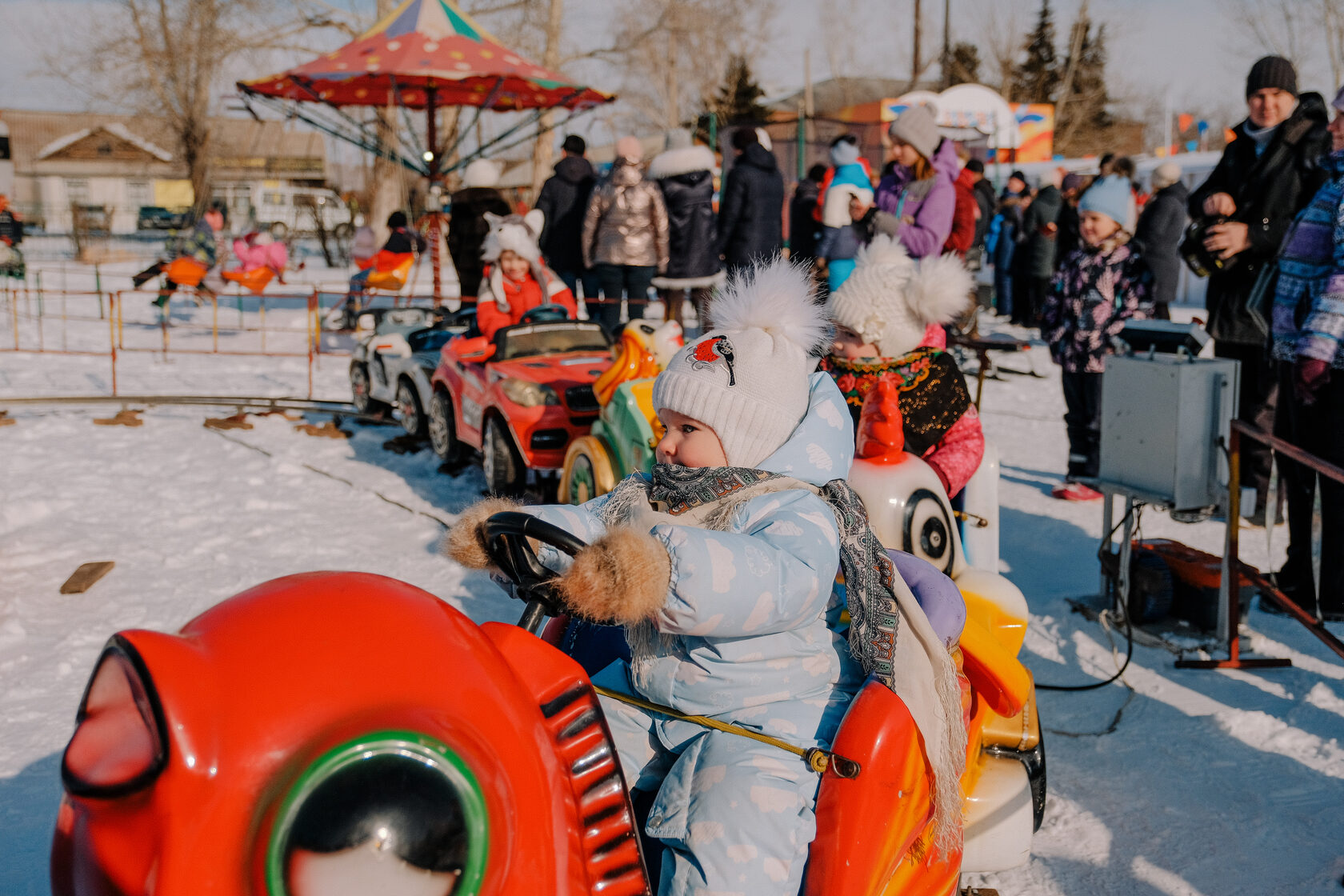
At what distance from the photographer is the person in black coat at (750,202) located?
874 cm

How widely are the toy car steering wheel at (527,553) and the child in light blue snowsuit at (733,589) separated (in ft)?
0.30

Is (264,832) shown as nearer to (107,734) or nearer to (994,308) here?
(107,734)

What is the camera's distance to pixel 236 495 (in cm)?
600

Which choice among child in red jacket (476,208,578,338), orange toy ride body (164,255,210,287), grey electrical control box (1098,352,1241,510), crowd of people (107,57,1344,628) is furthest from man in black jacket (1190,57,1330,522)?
orange toy ride body (164,255,210,287)

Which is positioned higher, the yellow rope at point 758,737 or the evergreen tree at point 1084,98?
the evergreen tree at point 1084,98

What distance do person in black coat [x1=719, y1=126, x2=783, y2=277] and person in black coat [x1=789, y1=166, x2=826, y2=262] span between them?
1436mm

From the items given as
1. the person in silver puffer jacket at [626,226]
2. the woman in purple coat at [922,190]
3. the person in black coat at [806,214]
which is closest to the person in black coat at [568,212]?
the person in silver puffer jacket at [626,226]

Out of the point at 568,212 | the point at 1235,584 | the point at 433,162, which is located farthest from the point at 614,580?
the point at 433,162

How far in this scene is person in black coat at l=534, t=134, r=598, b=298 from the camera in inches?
372

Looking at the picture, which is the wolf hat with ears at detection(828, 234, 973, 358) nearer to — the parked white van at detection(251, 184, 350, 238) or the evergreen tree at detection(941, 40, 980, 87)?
the parked white van at detection(251, 184, 350, 238)

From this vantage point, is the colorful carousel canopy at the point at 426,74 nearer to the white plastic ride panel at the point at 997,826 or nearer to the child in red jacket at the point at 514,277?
the child in red jacket at the point at 514,277

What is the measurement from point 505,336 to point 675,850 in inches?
180

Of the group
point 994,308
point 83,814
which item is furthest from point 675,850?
point 994,308

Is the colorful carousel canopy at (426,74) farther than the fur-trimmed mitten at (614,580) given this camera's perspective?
Yes
